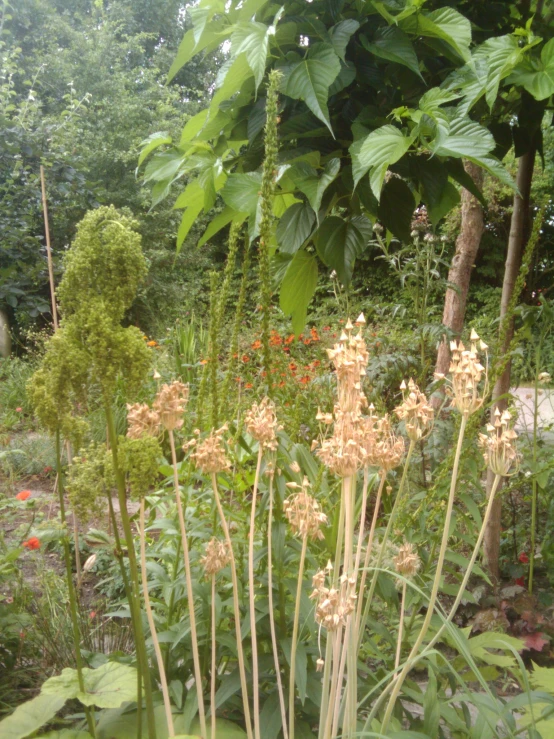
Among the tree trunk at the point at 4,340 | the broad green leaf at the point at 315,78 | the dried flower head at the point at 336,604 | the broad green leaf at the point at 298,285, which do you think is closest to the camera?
the dried flower head at the point at 336,604

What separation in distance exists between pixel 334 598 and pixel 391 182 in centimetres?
82

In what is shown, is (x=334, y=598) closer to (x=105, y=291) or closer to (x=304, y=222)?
(x=105, y=291)

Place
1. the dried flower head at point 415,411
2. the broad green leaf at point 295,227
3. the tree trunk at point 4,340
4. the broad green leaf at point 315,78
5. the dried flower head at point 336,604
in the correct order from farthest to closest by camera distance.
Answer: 1. the tree trunk at point 4,340
2. the broad green leaf at point 295,227
3. the broad green leaf at point 315,78
4. the dried flower head at point 415,411
5. the dried flower head at point 336,604

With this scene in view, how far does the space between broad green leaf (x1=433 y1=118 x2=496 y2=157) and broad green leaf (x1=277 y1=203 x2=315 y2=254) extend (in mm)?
264

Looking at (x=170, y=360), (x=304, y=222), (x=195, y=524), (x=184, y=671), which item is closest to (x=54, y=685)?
(x=184, y=671)

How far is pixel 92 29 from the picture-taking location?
35.5ft

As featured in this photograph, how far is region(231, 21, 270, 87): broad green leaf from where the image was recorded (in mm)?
876

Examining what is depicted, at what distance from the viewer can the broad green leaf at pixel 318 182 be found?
3.18 ft

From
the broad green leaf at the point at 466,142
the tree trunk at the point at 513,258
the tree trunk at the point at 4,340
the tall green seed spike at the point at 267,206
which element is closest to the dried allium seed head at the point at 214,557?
the tall green seed spike at the point at 267,206

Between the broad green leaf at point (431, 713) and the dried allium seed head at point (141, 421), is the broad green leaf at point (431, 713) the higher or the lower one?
the lower one

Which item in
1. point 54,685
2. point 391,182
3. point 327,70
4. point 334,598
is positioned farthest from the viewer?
point 391,182

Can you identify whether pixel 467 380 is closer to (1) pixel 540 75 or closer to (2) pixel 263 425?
(2) pixel 263 425

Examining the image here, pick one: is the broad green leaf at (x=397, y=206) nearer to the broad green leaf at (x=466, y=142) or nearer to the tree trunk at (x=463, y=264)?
the broad green leaf at (x=466, y=142)

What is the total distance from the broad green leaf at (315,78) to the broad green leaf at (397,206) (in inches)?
10.0
